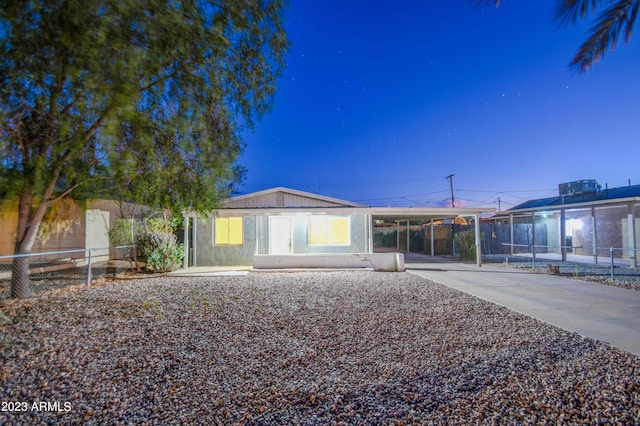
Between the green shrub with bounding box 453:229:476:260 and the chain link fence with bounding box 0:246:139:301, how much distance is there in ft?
43.0

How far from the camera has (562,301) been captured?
6.23 meters

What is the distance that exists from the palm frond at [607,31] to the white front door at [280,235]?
1065 centimetres

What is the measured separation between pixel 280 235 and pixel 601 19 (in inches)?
440

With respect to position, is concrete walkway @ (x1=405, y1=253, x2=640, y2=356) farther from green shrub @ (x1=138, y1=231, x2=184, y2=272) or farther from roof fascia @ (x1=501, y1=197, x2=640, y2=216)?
green shrub @ (x1=138, y1=231, x2=184, y2=272)

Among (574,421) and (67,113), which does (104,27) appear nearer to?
(67,113)

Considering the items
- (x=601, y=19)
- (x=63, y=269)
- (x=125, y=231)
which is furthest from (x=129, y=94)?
(x=63, y=269)

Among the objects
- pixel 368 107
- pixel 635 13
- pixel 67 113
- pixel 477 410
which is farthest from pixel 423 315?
pixel 368 107

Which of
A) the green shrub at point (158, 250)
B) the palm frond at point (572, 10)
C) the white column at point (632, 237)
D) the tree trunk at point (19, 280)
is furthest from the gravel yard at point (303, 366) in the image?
the white column at point (632, 237)

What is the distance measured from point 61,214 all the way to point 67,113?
431cm

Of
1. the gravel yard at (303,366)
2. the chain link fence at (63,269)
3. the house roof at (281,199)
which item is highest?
the house roof at (281,199)

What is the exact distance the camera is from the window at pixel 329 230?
12750 millimetres

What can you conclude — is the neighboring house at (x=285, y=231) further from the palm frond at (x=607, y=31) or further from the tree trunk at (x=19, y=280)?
the palm frond at (x=607, y=31)

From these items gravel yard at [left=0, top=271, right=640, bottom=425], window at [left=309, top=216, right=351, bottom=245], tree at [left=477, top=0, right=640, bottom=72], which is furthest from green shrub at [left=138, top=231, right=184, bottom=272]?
tree at [left=477, top=0, right=640, bottom=72]

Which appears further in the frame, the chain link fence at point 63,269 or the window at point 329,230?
the window at point 329,230
